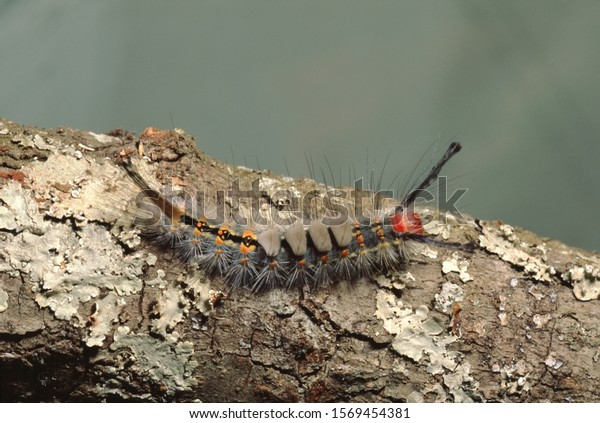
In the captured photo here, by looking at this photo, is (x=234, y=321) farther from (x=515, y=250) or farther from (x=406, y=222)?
(x=515, y=250)

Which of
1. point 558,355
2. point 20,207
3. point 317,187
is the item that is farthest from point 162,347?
point 558,355

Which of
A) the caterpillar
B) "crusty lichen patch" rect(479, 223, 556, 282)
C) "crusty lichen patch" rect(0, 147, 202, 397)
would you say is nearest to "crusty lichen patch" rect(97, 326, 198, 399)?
"crusty lichen patch" rect(0, 147, 202, 397)

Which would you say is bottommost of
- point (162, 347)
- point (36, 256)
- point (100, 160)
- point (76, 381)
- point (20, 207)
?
point (76, 381)

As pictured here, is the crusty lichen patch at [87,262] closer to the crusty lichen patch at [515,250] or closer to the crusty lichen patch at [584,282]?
the crusty lichen patch at [515,250]

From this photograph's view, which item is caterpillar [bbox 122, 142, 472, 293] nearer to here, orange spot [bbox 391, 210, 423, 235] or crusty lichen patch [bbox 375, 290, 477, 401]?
orange spot [bbox 391, 210, 423, 235]

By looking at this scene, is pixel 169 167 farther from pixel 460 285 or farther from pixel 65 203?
pixel 460 285

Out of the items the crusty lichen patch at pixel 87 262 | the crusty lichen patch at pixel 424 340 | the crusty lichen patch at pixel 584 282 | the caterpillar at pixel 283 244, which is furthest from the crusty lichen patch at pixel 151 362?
the crusty lichen patch at pixel 584 282
